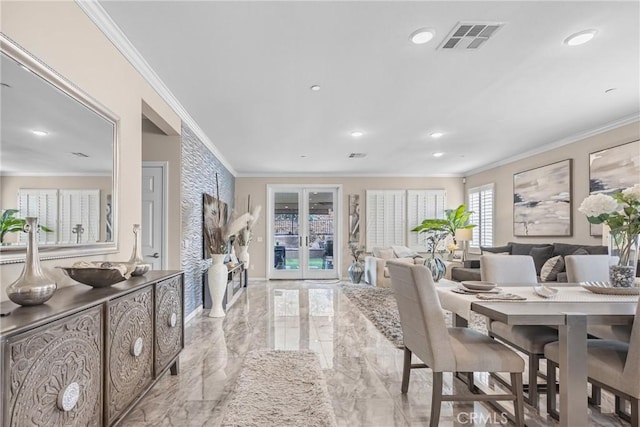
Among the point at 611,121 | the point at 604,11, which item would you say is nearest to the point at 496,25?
the point at 604,11

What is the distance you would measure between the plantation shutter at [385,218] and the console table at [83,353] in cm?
665

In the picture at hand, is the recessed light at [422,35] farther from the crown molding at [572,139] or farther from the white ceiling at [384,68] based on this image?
the crown molding at [572,139]

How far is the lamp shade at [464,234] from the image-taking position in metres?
7.56

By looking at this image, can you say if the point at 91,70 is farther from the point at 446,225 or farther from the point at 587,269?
the point at 446,225

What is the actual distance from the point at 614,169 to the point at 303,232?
19.9 feet

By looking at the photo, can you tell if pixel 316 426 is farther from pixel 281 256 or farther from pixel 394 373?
pixel 281 256

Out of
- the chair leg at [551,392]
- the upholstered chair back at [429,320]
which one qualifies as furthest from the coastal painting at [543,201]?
the upholstered chair back at [429,320]

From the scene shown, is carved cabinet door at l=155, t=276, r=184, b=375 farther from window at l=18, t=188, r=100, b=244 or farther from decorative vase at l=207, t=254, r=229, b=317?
decorative vase at l=207, t=254, r=229, b=317

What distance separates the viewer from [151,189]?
4387 millimetres

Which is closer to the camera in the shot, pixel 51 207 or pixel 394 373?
pixel 51 207

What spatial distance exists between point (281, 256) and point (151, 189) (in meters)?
4.74

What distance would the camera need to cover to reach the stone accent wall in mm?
4531

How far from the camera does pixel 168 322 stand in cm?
265

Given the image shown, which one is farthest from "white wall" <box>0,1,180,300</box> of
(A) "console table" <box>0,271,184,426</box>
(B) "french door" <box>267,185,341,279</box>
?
(B) "french door" <box>267,185,341,279</box>
